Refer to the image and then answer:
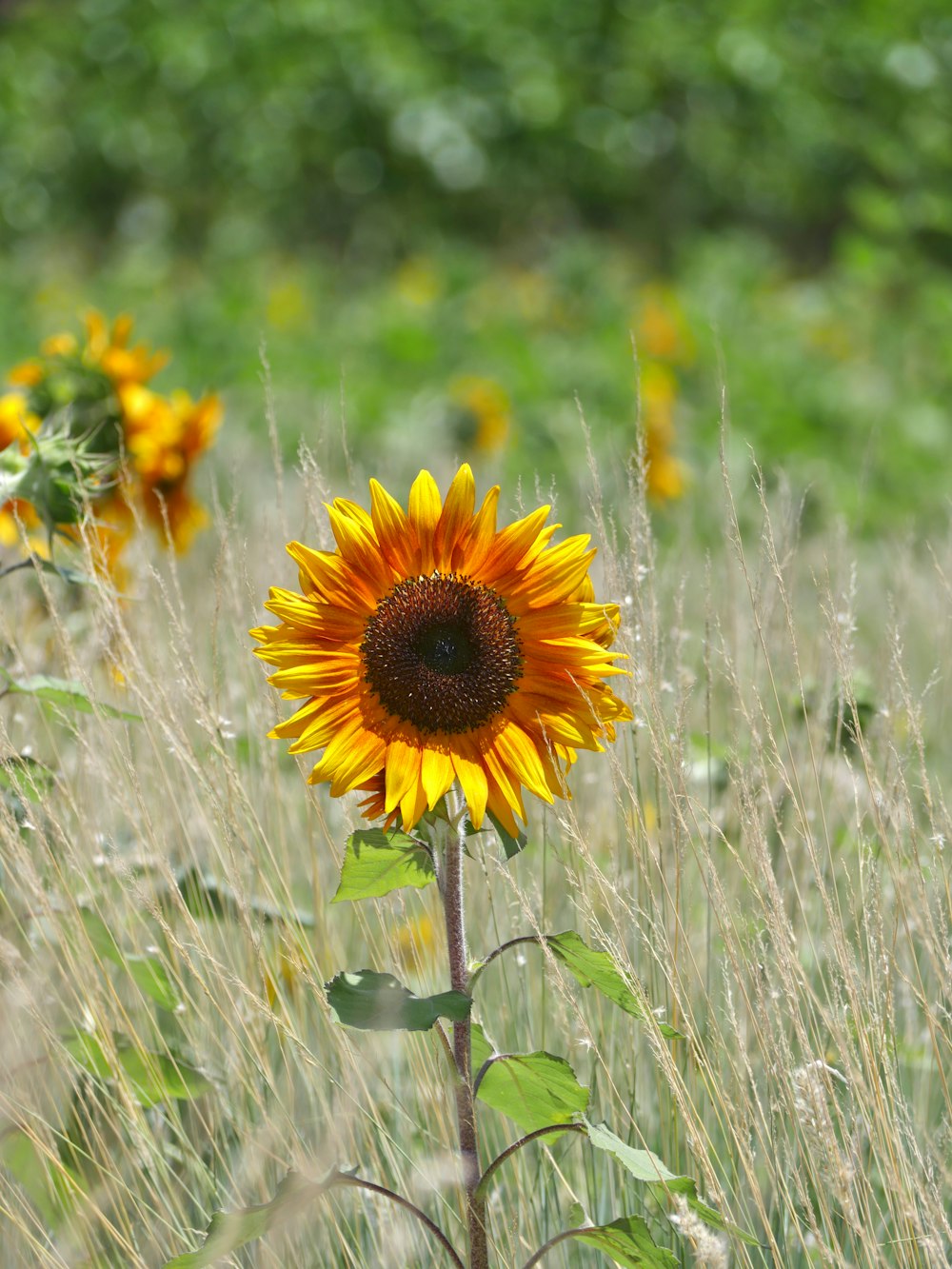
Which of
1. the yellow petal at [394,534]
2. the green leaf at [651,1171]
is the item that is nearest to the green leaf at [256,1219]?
the green leaf at [651,1171]

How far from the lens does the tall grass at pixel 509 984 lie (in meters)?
1.04


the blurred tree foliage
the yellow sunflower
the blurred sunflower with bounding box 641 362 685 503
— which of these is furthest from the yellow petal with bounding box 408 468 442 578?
the blurred tree foliage

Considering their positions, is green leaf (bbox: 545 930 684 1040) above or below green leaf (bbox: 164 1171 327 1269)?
above

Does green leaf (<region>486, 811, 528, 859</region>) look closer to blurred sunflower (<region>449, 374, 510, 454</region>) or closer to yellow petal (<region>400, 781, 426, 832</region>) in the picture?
yellow petal (<region>400, 781, 426, 832</region>)

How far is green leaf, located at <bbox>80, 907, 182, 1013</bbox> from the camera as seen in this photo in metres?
1.25

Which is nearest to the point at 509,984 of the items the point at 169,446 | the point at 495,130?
the point at 169,446

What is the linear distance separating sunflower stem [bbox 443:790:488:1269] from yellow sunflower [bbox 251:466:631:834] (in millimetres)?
45

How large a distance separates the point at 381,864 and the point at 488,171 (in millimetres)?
5630

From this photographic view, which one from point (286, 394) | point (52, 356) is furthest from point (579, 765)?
point (286, 394)

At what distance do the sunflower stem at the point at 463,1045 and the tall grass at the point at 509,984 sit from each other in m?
0.05

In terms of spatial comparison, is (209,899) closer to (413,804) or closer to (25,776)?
(25,776)

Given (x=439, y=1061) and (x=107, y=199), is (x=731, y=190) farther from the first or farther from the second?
(x=439, y=1061)

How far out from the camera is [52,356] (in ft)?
5.81

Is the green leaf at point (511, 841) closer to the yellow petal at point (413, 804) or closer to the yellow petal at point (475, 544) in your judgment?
the yellow petal at point (413, 804)
